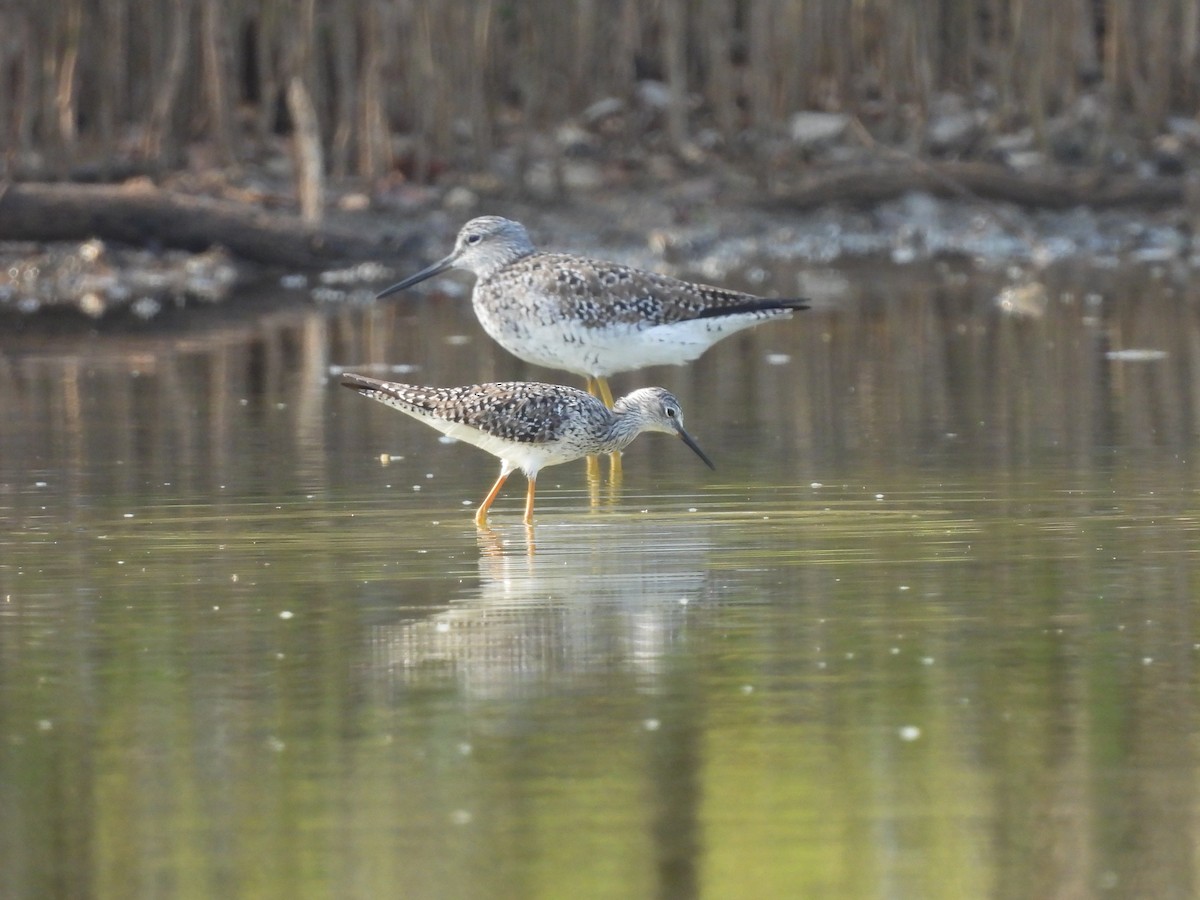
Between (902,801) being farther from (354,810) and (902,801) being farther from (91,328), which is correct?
(91,328)

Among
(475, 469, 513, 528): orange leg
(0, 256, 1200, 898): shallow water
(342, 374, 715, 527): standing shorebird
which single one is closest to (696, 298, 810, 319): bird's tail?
(0, 256, 1200, 898): shallow water

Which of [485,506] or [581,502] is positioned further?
[581,502]

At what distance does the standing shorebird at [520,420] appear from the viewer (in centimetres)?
975

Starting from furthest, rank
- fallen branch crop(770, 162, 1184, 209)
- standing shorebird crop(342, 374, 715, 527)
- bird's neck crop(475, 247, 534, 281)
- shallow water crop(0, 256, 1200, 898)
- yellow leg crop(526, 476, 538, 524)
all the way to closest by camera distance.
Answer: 1. fallen branch crop(770, 162, 1184, 209)
2. bird's neck crop(475, 247, 534, 281)
3. standing shorebird crop(342, 374, 715, 527)
4. yellow leg crop(526, 476, 538, 524)
5. shallow water crop(0, 256, 1200, 898)

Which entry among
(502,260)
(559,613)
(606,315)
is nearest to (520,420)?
(559,613)

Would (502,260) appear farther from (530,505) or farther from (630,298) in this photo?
(530,505)

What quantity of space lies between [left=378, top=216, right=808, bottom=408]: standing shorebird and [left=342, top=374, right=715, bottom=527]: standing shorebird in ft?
7.28

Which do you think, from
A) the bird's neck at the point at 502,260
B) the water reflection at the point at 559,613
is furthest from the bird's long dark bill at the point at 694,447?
the bird's neck at the point at 502,260

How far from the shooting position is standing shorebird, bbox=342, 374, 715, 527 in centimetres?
975

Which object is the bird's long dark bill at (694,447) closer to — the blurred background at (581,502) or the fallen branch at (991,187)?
the blurred background at (581,502)

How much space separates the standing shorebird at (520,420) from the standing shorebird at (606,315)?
7.28 ft

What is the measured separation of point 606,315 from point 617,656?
222 inches

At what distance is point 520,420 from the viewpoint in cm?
976

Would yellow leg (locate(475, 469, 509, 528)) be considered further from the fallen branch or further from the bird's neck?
the fallen branch
